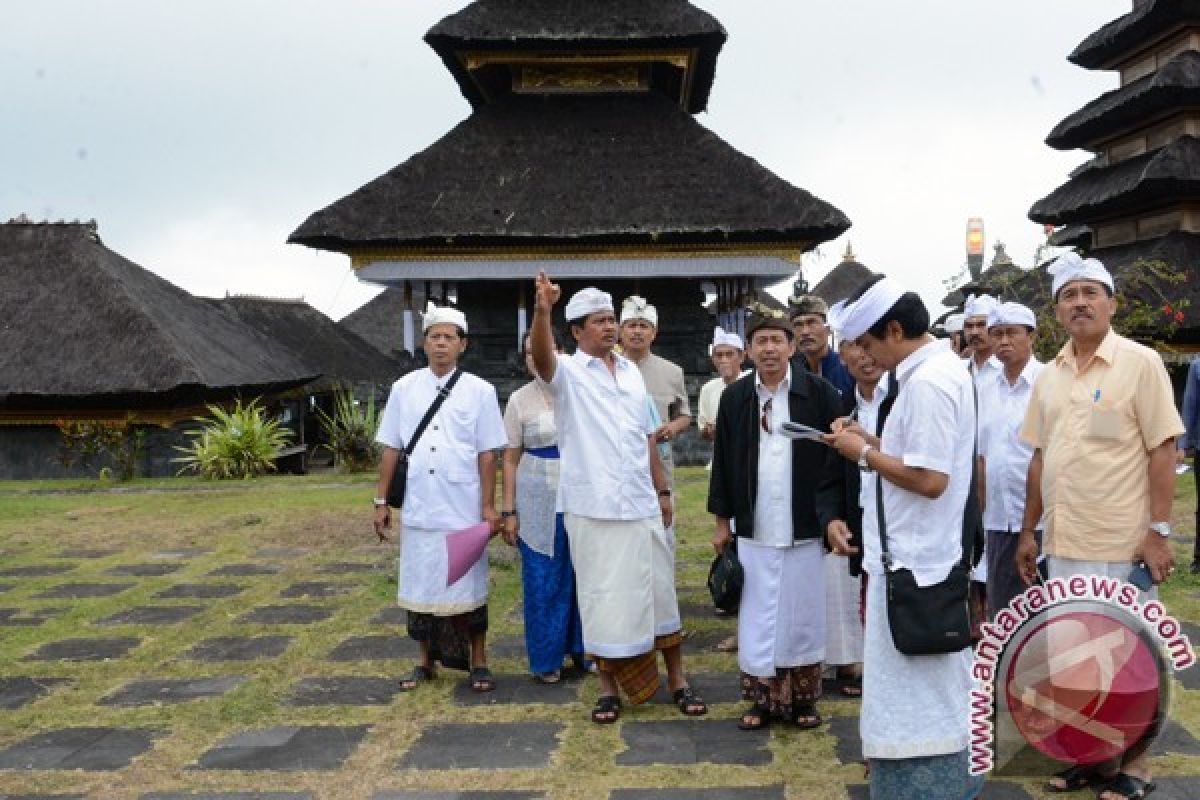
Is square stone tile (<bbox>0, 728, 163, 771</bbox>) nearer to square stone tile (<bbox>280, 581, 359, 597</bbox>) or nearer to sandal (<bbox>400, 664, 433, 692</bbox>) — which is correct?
sandal (<bbox>400, 664, 433, 692</bbox>)

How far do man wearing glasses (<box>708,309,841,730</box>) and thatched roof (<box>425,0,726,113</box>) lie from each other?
41.3 feet

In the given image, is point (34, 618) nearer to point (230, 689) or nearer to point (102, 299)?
point (230, 689)

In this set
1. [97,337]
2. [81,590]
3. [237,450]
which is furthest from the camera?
[97,337]

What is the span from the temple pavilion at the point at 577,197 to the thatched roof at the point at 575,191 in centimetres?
3

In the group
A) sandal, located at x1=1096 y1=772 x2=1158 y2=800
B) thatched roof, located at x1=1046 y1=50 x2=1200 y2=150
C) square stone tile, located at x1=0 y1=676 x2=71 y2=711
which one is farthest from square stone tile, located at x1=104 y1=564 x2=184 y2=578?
thatched roof, located at x1=1046 y1=50 x2=1200 y2=150

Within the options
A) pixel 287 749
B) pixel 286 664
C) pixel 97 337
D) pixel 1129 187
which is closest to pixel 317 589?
pixel 286 664

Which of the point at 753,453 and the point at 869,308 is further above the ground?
the point at 869,308

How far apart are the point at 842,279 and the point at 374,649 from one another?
33654 millimetres

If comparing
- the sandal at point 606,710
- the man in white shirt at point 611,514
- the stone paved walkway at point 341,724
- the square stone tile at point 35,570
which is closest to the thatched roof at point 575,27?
the square stone tile at point 35,570

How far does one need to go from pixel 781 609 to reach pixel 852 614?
0.71m

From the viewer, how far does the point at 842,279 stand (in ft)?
122

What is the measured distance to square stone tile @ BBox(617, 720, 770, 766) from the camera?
3975 mm

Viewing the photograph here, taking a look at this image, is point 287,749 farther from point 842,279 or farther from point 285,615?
point 842,279

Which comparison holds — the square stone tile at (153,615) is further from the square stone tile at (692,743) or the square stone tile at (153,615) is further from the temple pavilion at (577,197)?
the temple pavilion at (577,197)
